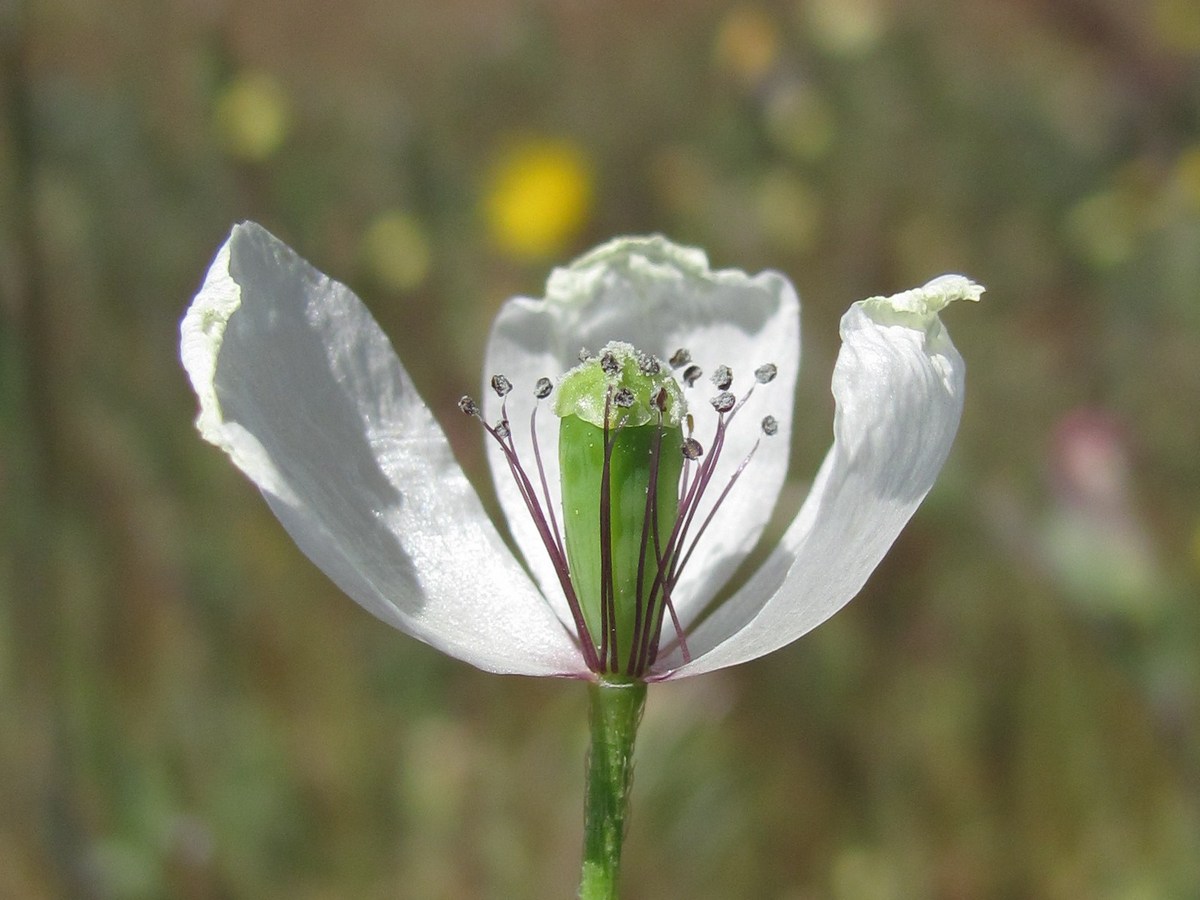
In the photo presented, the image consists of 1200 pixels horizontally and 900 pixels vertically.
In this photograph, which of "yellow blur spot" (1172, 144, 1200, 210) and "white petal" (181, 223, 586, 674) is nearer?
"white petal" (181, 223, 586, 674)

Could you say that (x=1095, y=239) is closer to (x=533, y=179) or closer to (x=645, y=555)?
(x=533, y=179)

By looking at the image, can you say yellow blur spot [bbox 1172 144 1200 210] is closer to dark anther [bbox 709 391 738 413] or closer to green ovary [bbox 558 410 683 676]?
dark anther [bbox 709 391 738 413]

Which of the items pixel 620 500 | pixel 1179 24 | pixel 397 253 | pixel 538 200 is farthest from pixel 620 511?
pixel 1179 24

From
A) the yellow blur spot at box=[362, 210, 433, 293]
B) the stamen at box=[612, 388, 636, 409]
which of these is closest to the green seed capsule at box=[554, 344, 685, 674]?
the stamen at box=[612, 388, 636, 409]

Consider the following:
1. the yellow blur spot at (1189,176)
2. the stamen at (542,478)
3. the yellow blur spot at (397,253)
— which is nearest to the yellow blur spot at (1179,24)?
the yellow blur spot at (1189,176)

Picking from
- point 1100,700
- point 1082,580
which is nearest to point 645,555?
point 1082,580

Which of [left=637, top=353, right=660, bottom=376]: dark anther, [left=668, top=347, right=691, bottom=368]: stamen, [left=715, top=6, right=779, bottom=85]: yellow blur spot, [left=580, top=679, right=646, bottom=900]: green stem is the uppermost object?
[left=715, top=6, right=779, bottom=85]: yellow blur spot

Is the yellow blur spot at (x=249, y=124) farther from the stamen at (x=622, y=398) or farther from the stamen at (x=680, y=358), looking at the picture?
the stamen at (x=622, y=398)
